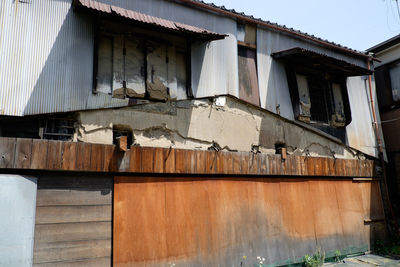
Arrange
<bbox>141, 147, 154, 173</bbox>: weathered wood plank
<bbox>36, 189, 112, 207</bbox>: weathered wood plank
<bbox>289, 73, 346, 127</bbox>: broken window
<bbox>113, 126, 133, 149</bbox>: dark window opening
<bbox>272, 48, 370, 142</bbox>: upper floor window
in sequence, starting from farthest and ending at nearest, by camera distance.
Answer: <bbox>289, 73, 346, 127</bbox>: broken window → <bbox>272, 48, 370, 142</bbox>: upper floor window → <bbox>113, 126, 133, 149</bbox>: dark window opening → <bbox>141, 147, 154, 173</bbox>: weathered wood plank → <bbox>36, 189, 112, 207</bbox>: weathered wood plank

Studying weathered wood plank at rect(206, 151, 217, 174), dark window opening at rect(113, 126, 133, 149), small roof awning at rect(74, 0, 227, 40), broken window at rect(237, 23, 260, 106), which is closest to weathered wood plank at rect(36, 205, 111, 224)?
dark window opening at rect(113, 126, 133, 149)

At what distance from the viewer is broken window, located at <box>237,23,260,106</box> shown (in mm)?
8320

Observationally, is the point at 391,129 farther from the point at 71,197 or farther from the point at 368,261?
the point at 71,197

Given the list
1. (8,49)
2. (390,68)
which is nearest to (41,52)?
(8,49)

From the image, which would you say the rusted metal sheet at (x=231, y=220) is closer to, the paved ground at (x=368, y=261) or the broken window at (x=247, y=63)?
the paved ground at (x=368, y=261)

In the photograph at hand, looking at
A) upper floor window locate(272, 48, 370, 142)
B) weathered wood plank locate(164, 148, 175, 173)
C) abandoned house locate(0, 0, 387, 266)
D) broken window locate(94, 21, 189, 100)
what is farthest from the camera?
upper floor window locate(272, 48, 370, 142)

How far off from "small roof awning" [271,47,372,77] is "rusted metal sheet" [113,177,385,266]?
3.75 metres

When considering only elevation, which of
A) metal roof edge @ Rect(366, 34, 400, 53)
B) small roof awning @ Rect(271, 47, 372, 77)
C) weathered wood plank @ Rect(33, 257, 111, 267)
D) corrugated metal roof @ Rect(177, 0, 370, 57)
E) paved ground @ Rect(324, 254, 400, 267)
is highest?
metal roof edge @ Rect(366, 34, 400, 53)

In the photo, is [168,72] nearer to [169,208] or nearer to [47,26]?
[47,26]

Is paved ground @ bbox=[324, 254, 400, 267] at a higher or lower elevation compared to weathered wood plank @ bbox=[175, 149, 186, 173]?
lower

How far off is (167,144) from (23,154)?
296 centimetres

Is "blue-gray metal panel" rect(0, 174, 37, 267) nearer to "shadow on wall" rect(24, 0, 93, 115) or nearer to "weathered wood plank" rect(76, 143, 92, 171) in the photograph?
"weathered wood plank" rect(76, 143, 92, 171)

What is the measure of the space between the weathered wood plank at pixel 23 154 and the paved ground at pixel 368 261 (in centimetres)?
751

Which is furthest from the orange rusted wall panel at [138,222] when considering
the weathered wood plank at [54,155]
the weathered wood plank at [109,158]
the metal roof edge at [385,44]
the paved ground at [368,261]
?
the metal roof edge at [385,44]
